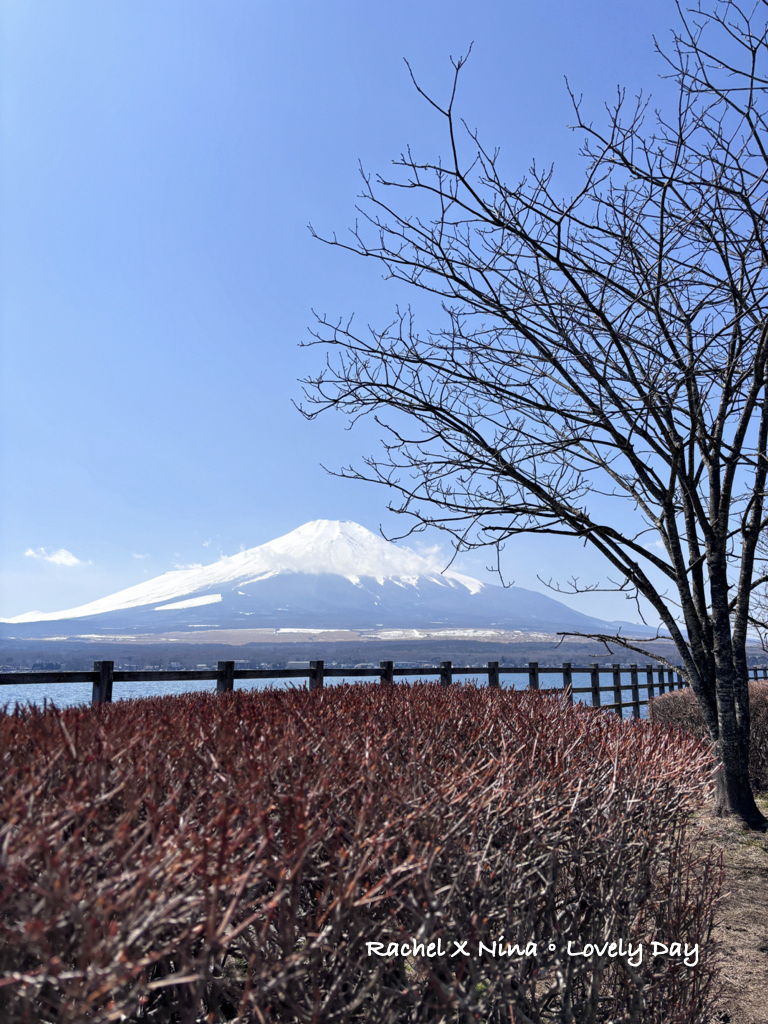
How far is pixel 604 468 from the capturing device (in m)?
6.95

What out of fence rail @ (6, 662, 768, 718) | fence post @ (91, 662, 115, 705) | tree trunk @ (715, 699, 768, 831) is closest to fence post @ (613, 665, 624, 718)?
fence rail @ (6, 662, 768, 718)

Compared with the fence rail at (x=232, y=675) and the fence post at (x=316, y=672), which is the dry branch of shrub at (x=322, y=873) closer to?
the fence rail at (x=232, y=675)

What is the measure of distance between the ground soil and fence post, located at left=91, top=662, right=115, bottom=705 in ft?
24.0

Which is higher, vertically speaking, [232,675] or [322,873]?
[322,873]

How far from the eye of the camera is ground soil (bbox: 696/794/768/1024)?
3543 millimetres

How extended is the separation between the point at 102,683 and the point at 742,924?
769 cm

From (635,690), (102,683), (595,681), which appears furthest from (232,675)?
(635,690)

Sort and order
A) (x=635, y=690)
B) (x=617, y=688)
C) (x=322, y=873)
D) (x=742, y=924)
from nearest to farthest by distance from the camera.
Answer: (x=322, y=873), (x=742, y=924), (x=617, y=688), (x=635, y=690)

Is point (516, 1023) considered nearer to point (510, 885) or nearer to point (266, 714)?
point (510, 885)

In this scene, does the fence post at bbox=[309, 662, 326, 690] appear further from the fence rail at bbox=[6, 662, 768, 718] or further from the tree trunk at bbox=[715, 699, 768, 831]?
A: the tree trunk at bbox=[715, 699, 768, 831]

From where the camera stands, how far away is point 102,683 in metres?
8.98

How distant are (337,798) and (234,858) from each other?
47 centimetres

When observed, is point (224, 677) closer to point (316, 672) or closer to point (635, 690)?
point (316, 672)

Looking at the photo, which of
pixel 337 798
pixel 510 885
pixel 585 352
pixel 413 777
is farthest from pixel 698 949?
pixel 585 352
